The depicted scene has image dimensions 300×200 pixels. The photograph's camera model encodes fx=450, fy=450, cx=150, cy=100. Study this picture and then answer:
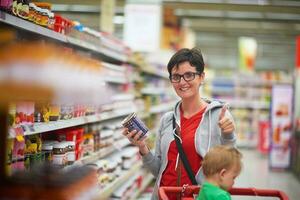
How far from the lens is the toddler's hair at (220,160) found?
7.47 ft

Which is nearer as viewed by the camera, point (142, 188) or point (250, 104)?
point (142, 188)

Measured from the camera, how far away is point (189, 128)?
9.36 ft

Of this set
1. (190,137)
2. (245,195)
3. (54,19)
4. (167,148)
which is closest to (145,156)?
(167,148)

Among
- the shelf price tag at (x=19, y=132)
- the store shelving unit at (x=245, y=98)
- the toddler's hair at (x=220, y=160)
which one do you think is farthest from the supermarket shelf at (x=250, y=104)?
the shelf price tag at (x=19, y=132)

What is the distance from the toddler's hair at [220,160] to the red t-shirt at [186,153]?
0.48 meters

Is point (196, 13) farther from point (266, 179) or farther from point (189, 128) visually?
point (189, 128)

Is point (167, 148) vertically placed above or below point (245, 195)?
above

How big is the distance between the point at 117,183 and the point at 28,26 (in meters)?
2.78

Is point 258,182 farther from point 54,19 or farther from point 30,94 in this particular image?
point 30,94

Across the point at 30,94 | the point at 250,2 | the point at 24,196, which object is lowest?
the point at 24,196

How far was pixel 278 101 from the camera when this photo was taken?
10.8m

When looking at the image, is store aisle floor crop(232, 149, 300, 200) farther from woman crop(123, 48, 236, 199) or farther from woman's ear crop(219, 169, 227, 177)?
woman's ear crop(219, 169, 227, 177)

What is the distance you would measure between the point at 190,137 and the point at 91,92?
156 cm

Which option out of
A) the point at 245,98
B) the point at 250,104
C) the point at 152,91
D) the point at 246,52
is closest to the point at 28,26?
the point at 152,91
